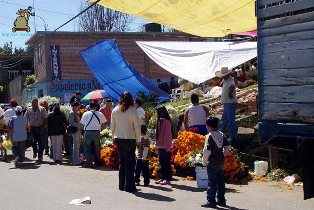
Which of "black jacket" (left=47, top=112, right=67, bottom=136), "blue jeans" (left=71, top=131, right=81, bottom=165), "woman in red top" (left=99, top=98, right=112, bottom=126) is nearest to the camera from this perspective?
"blue jeans" (left=71, top=131, right=81, bottom=165)

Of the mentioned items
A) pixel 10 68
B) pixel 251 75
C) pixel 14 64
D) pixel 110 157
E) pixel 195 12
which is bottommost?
pixel 110 157

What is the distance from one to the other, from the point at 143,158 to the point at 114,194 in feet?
3.70

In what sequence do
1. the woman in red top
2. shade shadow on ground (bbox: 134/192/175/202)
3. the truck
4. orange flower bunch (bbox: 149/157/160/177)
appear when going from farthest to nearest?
1. the woman in red top
2. orange flower bunch (bbox: 149/157/160/177)
3. shade shadow on ground (bbox: 134/192/175/202)
4. the truck

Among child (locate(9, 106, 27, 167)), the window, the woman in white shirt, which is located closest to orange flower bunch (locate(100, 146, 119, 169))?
child (locate(9, 106, 27, 167))

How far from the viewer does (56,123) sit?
51.1 feet

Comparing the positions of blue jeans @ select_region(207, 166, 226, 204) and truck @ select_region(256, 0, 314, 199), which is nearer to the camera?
truck @ select_region(256, 0, 314, 199)

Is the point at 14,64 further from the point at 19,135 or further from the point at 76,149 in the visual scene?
the point at 76,149

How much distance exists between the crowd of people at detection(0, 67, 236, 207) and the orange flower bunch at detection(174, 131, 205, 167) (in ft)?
1.70

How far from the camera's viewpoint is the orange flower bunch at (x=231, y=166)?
11281 millimetres

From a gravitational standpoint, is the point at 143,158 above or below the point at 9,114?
below

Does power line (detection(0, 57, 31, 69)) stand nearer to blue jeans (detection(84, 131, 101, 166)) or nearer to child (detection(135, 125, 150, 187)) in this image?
blue jeans (detection(84, 131, 101, 166))

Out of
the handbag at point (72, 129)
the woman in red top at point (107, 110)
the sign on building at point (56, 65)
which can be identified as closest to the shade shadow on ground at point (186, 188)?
the handbag at point (72, 129)

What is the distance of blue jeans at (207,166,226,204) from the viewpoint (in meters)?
8.74

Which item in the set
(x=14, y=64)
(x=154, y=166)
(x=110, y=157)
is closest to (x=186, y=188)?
(x=154, y=166)
